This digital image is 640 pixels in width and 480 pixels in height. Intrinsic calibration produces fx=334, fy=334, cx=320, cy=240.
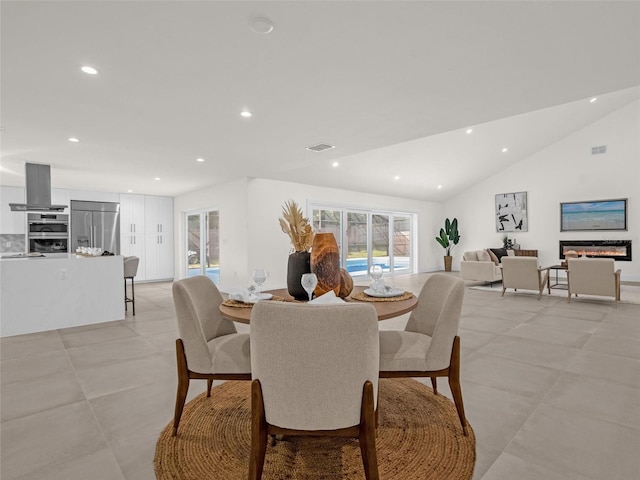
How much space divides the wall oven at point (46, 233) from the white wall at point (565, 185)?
34.9 ft

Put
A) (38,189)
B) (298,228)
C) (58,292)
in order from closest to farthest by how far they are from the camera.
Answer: (298,228) → (58,292) → (38,189)

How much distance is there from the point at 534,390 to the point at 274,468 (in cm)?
191

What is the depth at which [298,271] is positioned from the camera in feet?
6.93

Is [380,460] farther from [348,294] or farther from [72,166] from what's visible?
[72,166]

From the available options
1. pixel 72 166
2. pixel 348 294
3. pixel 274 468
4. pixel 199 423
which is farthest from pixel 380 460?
pixel 72 166

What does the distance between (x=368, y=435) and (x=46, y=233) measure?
24.6ft

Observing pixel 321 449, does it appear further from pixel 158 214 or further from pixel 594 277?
pixel 158 214

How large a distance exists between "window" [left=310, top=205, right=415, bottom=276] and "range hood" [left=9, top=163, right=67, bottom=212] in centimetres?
477

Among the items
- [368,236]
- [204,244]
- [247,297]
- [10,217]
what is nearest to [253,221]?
[204,244]

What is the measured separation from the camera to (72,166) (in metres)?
5.35

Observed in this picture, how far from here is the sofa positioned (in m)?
7.22

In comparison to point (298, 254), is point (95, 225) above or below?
above

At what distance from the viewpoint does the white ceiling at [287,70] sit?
1871mm

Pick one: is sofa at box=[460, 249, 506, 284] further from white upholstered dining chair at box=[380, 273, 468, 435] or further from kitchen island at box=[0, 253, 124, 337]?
kitchen island at box=[0, 253, 124, 337]
